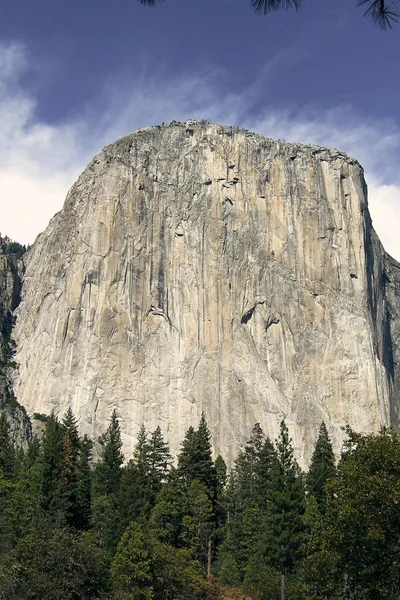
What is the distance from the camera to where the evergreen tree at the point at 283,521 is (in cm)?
3322

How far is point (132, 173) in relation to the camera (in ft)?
295

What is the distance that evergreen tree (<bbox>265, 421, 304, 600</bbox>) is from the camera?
3322 centimetres

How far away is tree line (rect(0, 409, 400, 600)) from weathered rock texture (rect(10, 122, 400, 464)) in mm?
28512

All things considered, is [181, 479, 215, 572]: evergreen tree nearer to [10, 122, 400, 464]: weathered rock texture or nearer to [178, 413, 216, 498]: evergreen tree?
[178, 413, 216, 498]: evergreen tree

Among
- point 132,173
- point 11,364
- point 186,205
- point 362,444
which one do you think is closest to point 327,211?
point 186,205

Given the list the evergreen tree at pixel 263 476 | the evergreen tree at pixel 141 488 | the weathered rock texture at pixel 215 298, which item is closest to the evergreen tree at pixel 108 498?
the evergreen tree at pixel 141 488

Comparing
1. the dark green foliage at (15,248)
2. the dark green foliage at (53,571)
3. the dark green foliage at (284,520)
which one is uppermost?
the dark green foliage at (15,248)

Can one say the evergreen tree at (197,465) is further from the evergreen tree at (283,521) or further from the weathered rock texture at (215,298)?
the weathered rock texture at (215,298)

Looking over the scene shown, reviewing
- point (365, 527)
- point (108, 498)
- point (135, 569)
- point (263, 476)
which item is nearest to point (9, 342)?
point (108, 498)

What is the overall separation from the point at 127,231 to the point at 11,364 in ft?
74.4

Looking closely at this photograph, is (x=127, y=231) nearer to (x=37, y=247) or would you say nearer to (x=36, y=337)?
(x=36, y=337)

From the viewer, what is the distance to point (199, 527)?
125 ft

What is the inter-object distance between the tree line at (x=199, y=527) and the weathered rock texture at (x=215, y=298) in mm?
28512

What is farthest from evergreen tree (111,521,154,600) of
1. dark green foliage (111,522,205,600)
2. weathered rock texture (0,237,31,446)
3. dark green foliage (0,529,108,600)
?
weathered rock texture (0,237,31,446)
